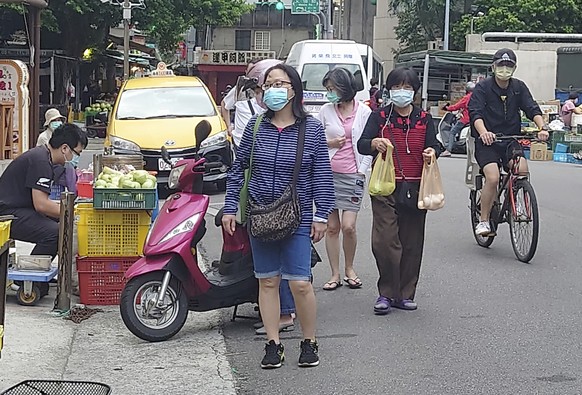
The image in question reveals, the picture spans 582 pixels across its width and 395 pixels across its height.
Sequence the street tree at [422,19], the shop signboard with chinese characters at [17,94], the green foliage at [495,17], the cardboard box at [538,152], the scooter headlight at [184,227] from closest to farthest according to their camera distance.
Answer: the scooter headlight at [184,227] < the shop signboard with chinese characters at [17,94] < the cardboard box at [538,152] < the green foliage at [495,17] < the street tree at [422,19]

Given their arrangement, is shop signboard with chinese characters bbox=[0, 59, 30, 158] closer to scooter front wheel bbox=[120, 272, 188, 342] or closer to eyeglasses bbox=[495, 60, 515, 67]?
eyeglasses bbox=[495, 60, 515, 67]

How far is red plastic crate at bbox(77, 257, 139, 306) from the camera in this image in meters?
7.74

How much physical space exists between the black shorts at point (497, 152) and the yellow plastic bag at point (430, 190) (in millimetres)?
2193

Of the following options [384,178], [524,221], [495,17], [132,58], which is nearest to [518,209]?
[524,221]

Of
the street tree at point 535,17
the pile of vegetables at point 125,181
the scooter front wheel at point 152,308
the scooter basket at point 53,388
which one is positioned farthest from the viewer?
the street tree at point 535,17

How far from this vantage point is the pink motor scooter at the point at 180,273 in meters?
6.59

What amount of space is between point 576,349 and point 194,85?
10956 mm

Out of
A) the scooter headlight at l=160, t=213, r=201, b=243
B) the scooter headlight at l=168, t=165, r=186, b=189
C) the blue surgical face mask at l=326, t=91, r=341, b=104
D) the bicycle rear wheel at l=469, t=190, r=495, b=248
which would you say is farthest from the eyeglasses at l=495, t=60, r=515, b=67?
the scooter headlight at l=160, t=213, r=201, b=243

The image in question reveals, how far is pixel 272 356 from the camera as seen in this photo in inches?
235

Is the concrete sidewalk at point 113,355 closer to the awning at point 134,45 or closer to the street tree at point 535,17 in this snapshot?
the awning at point 134,45

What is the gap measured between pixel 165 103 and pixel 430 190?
9143 millimetres

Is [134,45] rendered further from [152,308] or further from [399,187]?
[152,308]

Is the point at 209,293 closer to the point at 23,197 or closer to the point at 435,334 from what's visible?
the point at 435,334

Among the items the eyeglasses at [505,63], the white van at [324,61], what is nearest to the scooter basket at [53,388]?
the eyeglasses at [505,63]
